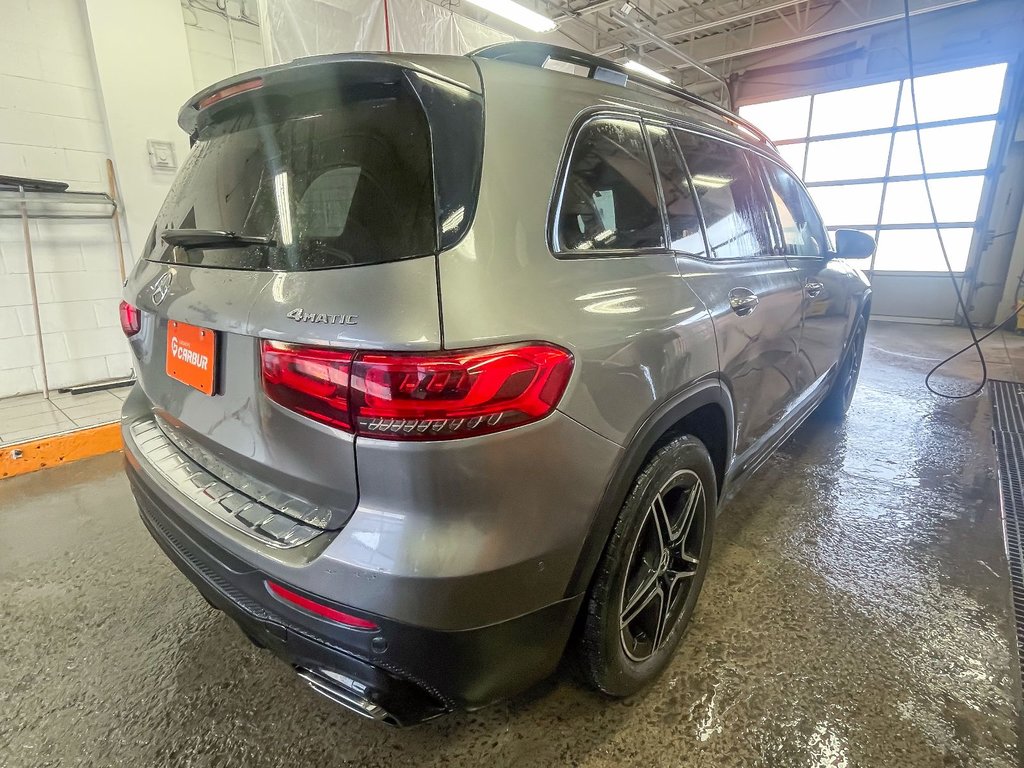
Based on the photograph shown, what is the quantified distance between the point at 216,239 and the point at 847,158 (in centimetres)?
1073

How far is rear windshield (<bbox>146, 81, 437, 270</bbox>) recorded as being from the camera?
1.03 meters

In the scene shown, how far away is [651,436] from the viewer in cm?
129

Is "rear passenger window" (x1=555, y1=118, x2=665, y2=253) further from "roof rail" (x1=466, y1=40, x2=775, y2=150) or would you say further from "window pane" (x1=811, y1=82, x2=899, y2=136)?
"window pane" (x1=811, y1=82, x2=899, y2=136)

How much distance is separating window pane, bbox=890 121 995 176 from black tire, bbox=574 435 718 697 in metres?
8.98

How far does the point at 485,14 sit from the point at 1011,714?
8.34m

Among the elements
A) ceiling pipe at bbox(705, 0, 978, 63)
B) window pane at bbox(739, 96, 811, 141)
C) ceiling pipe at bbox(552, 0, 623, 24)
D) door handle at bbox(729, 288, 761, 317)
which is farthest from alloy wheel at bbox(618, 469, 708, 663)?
window pane at bbox(739, 96, 811, 141)

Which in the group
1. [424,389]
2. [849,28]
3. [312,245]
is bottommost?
[424,389]

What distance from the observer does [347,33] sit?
15.6ft

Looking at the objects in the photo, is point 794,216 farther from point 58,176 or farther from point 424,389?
point 58,176

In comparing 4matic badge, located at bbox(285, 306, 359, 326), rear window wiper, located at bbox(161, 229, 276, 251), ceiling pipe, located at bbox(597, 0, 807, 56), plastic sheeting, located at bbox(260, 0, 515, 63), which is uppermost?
ceiling pipe, located at bbox(597, 0, 807, 56)

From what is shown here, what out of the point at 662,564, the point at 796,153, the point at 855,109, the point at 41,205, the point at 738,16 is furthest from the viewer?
the point at 796,153

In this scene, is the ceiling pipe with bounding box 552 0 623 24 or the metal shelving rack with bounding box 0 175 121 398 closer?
the metal shelving rack with bounding box 0 175 121 398

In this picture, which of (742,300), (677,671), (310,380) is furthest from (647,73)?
(310,380)

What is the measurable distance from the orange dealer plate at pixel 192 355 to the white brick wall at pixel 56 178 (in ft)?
12.8
